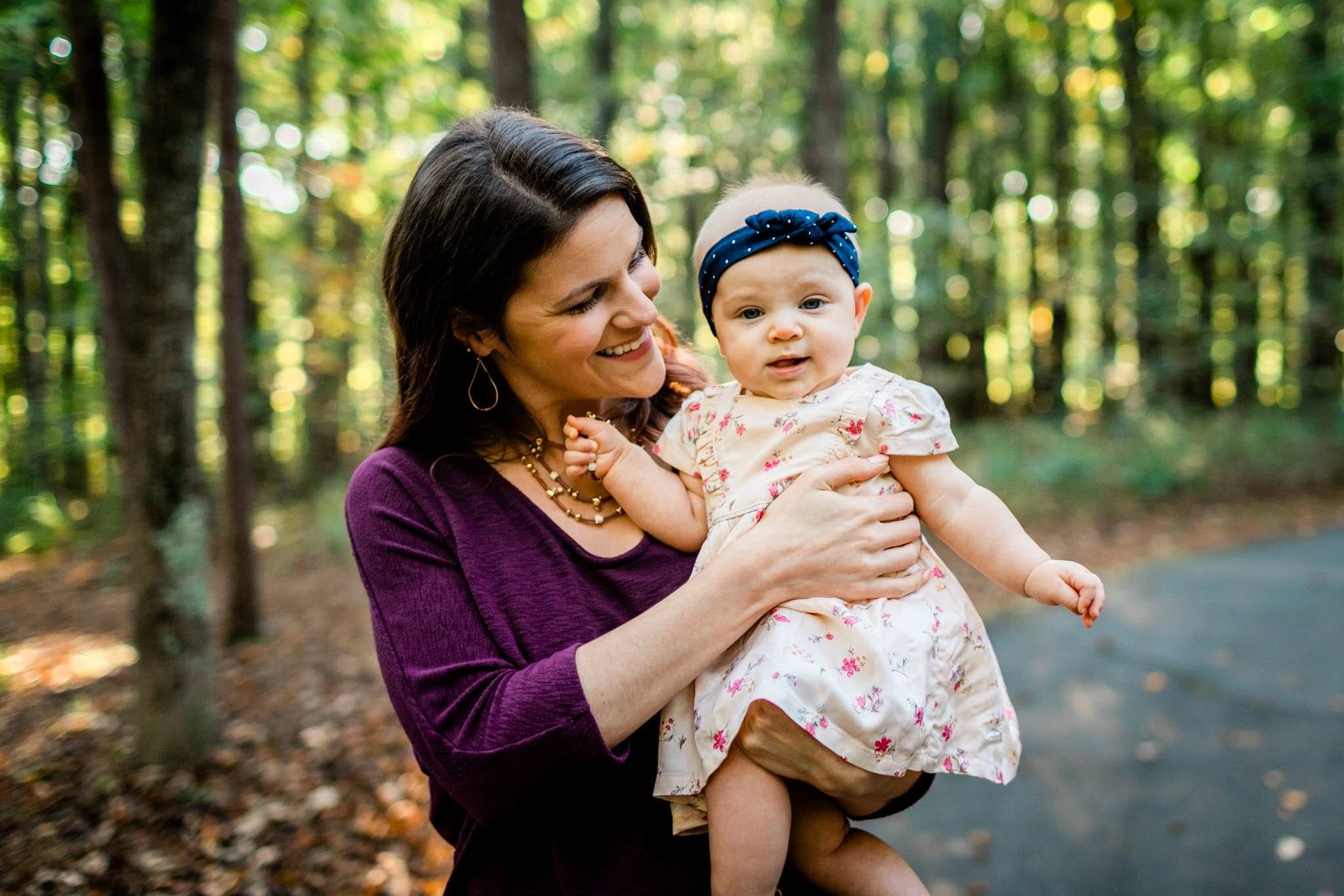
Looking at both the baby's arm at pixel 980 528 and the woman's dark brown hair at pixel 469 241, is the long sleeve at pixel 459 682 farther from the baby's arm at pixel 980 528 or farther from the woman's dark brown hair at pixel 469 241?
the baby's arm at pixel 980 528

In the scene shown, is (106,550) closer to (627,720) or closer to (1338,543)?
(627,720)

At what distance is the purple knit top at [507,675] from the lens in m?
1.42

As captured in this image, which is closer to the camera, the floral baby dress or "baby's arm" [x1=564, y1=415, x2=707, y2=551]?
the floral baby dress

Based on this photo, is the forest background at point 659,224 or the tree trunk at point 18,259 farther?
the tree trunk at point 18,259

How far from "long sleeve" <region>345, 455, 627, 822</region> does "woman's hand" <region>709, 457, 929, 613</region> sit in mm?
383

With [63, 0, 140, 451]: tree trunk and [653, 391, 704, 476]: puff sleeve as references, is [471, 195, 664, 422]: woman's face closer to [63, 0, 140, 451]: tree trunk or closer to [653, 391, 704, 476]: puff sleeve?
[653, 391, 704, 476]: puff sleeve

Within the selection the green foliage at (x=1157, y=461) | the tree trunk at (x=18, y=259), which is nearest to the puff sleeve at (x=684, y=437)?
the tree trunk at (x=18, y=259)

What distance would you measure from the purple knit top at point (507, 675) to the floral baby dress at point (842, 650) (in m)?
0.11

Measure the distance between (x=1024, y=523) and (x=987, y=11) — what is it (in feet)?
37.7

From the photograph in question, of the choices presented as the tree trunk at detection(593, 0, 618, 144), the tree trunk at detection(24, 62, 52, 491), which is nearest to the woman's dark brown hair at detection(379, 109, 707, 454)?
the tree trunk at detection(24, 62, 52, 491)

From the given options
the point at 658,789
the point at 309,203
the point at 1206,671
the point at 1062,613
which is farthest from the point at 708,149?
the point at 658,789

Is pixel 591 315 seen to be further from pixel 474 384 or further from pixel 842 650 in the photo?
pixel 842 650

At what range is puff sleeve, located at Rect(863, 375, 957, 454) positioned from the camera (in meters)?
1.70

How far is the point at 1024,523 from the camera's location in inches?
387
